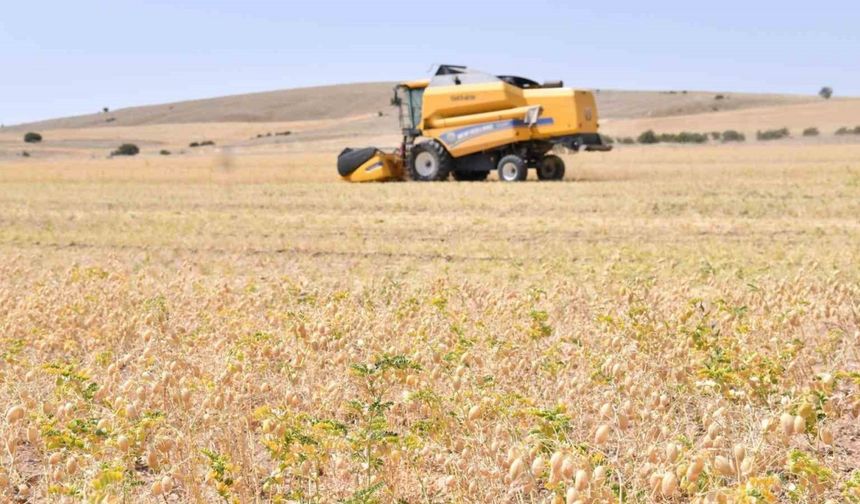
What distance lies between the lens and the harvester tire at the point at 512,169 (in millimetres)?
21625

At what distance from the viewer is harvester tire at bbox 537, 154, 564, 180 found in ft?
74.2

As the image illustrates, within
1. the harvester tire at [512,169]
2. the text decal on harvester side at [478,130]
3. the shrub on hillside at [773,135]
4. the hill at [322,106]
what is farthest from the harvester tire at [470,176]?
the hill at [322,106]

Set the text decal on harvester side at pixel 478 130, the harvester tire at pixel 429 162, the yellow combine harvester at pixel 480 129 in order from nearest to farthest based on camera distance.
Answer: the yellow combine harvester at pixel 480 129, the text decal on harvester side at pixel 478 130, the harvester tire at pixel 429 162

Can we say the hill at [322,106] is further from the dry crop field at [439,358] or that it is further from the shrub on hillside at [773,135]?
the dry crop field at [439,358]

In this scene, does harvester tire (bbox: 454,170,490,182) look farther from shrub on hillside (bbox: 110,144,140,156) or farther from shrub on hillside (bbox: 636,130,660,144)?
shrub on hillside (bbox: 110,144,140,156)

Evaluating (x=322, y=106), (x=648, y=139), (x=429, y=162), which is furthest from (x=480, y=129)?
(x=322, y=106)

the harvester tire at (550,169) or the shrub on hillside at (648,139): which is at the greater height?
the shrub on hillside at (648,139)

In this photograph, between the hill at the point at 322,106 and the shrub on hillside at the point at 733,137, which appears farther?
the hill at the point at 322,106

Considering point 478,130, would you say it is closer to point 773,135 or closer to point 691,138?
point 691,138

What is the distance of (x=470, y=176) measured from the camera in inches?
934

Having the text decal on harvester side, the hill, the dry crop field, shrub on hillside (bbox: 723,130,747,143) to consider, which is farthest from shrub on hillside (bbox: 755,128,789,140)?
the dry crop field

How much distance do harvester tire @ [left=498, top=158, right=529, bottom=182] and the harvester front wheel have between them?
37.2 inches

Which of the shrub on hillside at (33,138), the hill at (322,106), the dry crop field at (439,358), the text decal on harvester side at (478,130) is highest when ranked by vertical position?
the hill at (322,106)

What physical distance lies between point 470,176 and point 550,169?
217cm
